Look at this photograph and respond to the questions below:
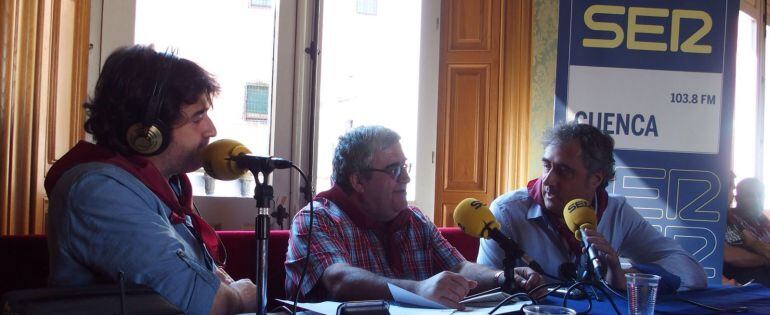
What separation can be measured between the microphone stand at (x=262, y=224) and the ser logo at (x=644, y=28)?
261cm

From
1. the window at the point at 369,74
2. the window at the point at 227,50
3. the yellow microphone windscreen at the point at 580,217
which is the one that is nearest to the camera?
the yellow microphone windscreen at the point at 580,217

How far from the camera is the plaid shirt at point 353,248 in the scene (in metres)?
1.81

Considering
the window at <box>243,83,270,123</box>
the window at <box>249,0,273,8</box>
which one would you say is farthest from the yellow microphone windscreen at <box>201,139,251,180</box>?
the window at <box>249,0,273,8</box>

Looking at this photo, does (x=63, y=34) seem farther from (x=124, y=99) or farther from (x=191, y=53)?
(x=124, y=99)

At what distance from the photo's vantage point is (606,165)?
7.57 ft

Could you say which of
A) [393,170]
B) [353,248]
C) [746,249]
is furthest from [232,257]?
[746,249]

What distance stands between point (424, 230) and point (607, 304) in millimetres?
673

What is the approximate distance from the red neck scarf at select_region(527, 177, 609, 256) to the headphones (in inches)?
48.9

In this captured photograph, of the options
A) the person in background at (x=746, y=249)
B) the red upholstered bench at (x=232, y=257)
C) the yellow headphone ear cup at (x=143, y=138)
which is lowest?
the person in background at (x=746, y=249)

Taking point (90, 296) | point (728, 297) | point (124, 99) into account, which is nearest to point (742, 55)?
point (728, 297)

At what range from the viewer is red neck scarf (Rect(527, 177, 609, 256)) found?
215 centimetres

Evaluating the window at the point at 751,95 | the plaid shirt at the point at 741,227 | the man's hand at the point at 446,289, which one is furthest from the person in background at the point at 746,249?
the man's hand at the point at 446,289

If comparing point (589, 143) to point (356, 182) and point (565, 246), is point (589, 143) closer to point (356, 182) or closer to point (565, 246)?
point (565, 246)

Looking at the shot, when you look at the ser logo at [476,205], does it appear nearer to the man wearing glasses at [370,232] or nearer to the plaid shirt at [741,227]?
the man wearing glasses at [370,232]
